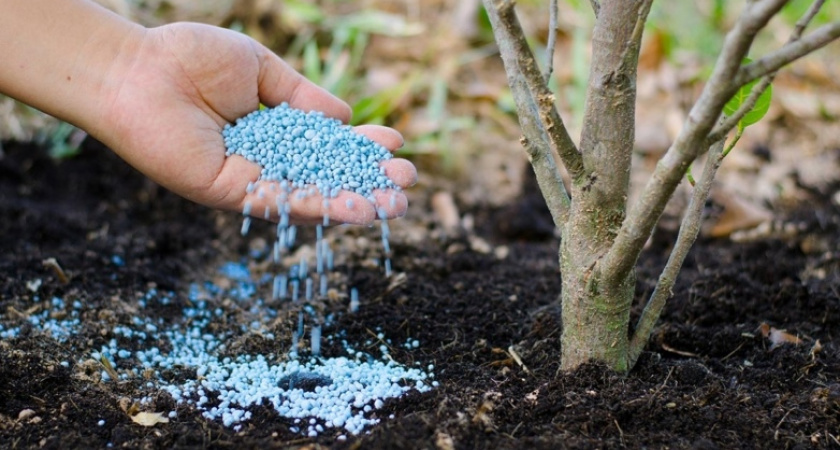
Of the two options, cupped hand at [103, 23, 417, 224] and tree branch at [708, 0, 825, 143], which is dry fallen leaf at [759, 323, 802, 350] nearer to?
tree branch at [708, 0, 825, 143]

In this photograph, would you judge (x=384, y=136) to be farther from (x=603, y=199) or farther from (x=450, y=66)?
(x=450, y=66)

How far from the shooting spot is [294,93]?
7.73ft

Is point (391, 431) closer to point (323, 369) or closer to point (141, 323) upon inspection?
point (323, 369)

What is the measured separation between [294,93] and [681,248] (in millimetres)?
1214

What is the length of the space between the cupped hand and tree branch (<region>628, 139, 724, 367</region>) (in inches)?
26.9

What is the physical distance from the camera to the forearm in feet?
6.85

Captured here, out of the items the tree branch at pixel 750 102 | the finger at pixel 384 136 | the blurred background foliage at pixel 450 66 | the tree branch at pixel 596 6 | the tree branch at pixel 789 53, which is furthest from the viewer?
the blurred background foliage at pixel 450 66

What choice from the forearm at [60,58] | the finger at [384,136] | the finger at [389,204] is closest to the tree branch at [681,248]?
the finger at [389,204]

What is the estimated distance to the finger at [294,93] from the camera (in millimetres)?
2320

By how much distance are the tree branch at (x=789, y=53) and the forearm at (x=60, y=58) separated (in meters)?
1.58

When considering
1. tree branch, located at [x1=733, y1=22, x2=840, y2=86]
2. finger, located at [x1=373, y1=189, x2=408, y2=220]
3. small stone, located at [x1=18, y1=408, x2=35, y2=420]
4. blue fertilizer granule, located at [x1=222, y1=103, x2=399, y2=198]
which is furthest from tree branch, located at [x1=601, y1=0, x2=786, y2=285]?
small stone, located at [x1=18, y1=408, x2=35, y2=420]

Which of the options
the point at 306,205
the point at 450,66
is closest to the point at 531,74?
the point at 306,205

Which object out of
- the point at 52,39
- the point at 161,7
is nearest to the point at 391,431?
the point at 52,39

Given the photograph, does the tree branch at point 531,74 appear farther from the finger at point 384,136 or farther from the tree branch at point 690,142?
the finger at point 384,136
